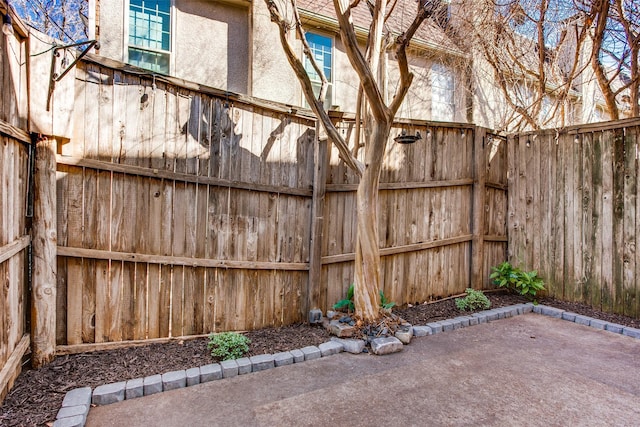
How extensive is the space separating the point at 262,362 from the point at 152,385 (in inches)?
31.3

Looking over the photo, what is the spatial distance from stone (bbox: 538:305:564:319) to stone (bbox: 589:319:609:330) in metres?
0.33

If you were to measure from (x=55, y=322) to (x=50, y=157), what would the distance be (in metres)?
1.16

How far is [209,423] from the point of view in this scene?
2.09 metres

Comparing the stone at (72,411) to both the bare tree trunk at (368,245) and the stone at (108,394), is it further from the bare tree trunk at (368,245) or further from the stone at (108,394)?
the bare tree trunk at (368,245)

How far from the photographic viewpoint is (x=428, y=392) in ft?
8.27

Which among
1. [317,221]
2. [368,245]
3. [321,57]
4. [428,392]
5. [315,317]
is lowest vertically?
[428,392]

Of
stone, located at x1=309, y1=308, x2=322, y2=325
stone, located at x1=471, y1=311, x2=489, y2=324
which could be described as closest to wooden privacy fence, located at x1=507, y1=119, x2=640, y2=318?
stone, located at x1=471, y1=311, x2=489, y2=324

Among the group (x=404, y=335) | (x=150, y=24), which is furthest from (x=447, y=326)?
(x=150, y=24)

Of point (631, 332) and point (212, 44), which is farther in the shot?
point (212, 44)

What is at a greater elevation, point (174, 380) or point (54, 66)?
point (54, 66)

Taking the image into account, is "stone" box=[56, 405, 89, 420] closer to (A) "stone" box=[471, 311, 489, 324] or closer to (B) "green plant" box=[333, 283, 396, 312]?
(B) "green plant" box=[333, 283, 396, 312]

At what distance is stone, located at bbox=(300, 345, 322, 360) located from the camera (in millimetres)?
3054

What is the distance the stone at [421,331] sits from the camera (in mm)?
3631

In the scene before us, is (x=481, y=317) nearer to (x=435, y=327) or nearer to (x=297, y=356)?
(x=435, y=327)
